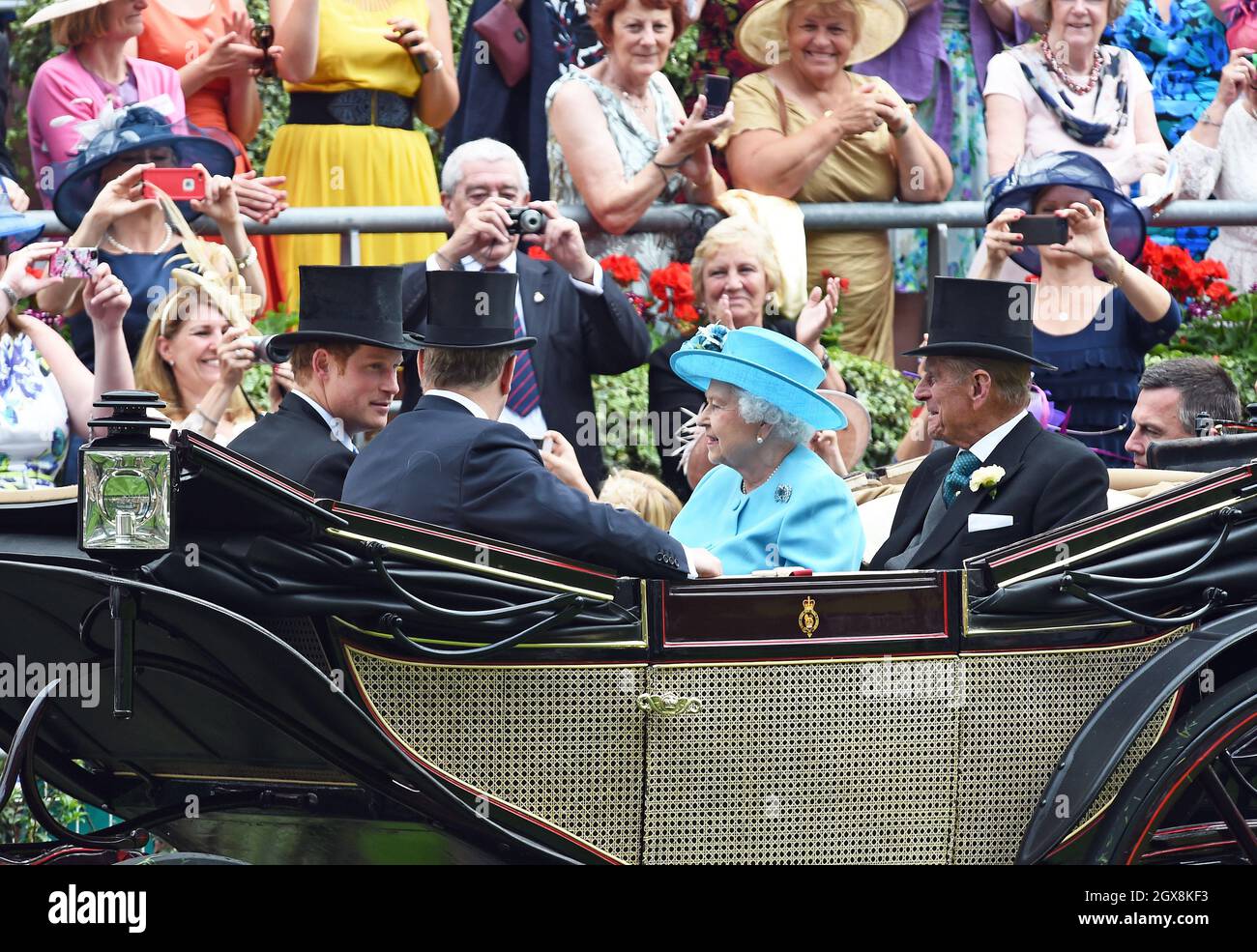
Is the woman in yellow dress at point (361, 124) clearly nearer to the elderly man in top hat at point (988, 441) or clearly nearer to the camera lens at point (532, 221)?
the camera lens at point (532, 221)

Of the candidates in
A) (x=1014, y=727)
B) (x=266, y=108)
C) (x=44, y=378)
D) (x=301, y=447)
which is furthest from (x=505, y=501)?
(x=266, y=108)

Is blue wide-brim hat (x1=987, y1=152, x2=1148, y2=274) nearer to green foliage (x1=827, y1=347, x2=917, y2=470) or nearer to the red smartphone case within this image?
green foliage (x1=827, y1=347, x2=917, y2=470)

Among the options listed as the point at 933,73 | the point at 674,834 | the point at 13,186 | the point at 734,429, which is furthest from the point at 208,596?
the point at 933,73

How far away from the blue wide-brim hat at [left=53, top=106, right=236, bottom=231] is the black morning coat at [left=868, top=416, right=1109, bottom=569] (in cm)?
299

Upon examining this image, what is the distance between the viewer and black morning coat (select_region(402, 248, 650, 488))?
22.3 feet

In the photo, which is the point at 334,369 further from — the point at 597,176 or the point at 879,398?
the point at 879,398

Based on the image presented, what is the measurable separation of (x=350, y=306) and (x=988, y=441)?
5.66 ft

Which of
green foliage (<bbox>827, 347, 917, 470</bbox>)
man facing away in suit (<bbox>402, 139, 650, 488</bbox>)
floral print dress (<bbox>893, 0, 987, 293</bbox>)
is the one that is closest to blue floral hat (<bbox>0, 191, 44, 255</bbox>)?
man facing away in suit (<bbox>402, 139, 650, 488</bbox>)

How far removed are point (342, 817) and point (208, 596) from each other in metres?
0.64

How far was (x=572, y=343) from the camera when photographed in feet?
22.4

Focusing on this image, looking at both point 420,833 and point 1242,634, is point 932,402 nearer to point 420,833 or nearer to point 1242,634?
point 1242,634

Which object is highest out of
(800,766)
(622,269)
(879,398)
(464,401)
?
(622,269)

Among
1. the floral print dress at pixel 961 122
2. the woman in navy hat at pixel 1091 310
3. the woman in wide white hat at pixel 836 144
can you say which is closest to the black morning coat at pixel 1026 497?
the woman in navy hat at pixel 1091 310

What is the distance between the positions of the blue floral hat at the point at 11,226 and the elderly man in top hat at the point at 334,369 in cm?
97
